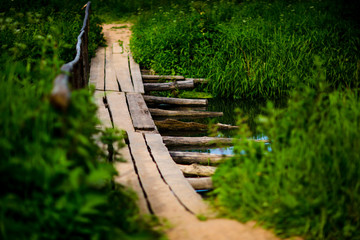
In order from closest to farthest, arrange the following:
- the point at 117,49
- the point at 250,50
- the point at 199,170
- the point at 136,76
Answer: the point at 199,170 < the point at 136,76 < the point at 250,50 < the point at 117,49

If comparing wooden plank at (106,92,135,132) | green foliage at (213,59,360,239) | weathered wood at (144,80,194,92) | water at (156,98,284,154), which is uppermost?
green foliage at (213,59,360,239)

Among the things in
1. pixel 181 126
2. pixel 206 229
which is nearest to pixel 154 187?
pixel 206 229

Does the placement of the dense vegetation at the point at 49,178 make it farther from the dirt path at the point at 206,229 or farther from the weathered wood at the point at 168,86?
the weathered wood at the point at 168,86

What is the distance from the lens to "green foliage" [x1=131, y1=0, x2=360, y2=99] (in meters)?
9.44

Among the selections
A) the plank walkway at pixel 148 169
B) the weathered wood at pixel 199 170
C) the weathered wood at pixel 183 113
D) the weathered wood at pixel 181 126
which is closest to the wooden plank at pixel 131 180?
the plank walkway at pixel 148 169

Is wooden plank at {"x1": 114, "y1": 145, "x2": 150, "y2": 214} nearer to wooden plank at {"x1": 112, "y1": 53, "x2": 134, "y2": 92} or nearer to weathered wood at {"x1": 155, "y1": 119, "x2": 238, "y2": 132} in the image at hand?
weathered wood at {"x1": 155, "y1": 119, "x2": 238, "y2": 132}

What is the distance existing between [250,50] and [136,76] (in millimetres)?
2939

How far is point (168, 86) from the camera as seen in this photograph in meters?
9.15

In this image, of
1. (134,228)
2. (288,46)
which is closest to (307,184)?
(134,228)

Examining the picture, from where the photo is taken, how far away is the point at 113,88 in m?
7.96

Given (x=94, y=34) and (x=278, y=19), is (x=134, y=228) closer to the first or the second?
(x=94, y=34)

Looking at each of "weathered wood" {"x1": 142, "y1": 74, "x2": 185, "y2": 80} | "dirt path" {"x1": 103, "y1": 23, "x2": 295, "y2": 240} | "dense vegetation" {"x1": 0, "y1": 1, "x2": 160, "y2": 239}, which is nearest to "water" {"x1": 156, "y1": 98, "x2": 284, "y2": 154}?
"weathered wood" {"x1": 142, "y1": 74, "x2": 185, "y2": 80}

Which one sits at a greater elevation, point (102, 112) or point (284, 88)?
point (102, 112)

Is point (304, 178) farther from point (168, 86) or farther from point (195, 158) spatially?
point (168, 86)
